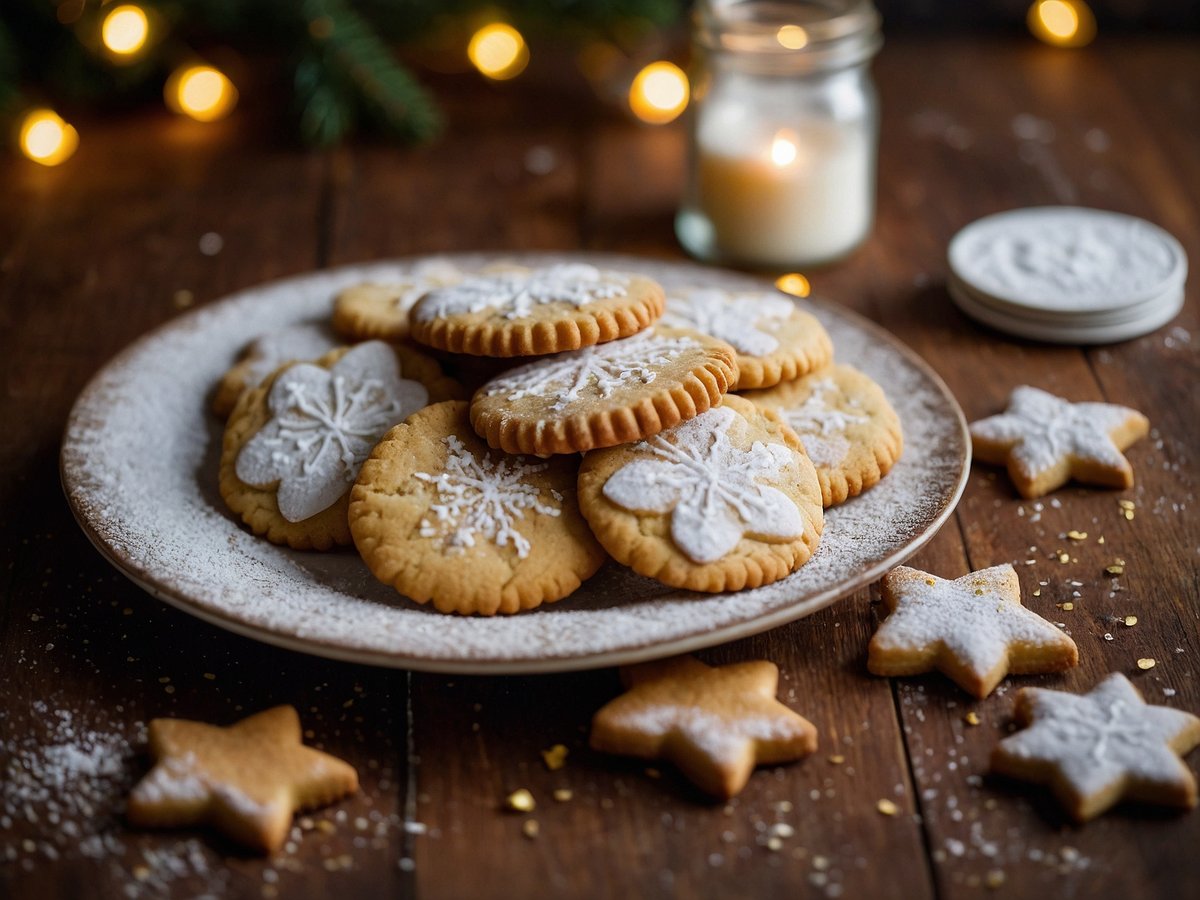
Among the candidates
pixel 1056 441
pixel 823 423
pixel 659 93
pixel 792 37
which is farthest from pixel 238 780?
pixel 659 93

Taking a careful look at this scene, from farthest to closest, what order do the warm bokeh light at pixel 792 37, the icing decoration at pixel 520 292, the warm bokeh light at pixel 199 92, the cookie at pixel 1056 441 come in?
the warm bokeh light at pixel 199 92 → the warm bokeh light at pixel 792 37 → the cookie at pixel 1056 441 → the icing decoration at pixel 520 292

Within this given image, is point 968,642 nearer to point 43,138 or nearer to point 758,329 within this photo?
point 758,329

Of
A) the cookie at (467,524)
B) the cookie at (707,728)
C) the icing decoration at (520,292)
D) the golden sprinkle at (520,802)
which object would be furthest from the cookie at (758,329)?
the golden sprinkle at (520,802)

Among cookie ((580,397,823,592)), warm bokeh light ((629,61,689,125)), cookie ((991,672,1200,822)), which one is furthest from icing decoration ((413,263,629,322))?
warm bokeh light ((629,61,689,125))

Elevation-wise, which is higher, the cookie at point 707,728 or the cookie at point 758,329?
the cookie at point 758,329

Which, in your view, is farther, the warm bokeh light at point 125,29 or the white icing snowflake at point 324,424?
the warm bokeh light at point 125,29

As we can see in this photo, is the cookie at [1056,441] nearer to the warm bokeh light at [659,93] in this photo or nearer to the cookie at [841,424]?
the cookie at [841,424]

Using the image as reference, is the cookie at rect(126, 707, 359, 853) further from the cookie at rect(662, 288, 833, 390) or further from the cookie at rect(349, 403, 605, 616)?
the cookie at rect(662, 288, 833, 390)
